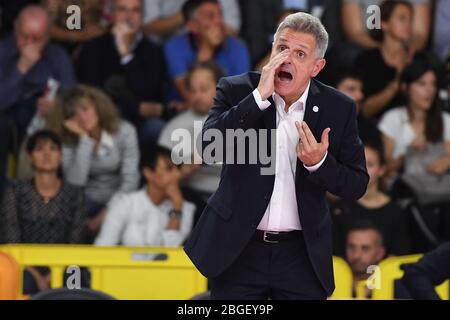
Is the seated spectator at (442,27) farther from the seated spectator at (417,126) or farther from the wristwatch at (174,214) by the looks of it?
the wristwatch at (174,214)

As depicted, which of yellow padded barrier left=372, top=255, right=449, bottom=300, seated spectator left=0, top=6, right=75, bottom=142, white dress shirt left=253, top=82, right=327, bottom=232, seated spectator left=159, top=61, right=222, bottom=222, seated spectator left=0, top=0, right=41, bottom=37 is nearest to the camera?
white dress shirt left=253, top=82, right=327, bottom=232

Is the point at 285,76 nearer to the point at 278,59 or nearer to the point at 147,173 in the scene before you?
the point at 278,59

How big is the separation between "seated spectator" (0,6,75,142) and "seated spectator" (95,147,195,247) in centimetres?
85

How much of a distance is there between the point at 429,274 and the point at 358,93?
229cm

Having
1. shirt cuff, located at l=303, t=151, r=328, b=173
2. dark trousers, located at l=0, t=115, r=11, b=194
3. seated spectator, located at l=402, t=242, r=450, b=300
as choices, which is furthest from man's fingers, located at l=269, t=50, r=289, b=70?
dark trousers, located at l=0, t=115, r=11, b=194

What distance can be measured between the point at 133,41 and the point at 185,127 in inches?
29.6

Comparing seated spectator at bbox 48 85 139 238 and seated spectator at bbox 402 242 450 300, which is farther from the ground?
seated spectator at bbox 48 85 139 238

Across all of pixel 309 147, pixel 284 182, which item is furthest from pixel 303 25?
pixel 284 182

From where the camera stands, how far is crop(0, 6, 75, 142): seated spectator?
717 centimetres

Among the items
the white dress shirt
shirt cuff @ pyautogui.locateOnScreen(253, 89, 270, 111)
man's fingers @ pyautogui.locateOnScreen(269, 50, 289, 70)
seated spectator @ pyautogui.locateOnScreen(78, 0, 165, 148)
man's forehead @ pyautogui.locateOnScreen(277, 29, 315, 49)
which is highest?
seated spectator @ pyautogui.locateOnScreen(78, 0, 165, 148)

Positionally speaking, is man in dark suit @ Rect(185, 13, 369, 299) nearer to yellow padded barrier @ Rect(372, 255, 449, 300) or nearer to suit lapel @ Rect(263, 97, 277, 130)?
suit lapel @ Rect(263, 97, 277, 130)

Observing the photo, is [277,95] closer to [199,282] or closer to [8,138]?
[199,282]

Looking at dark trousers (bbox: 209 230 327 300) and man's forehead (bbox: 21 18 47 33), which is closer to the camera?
dark trousers (bbox: 209 230 327 300)
